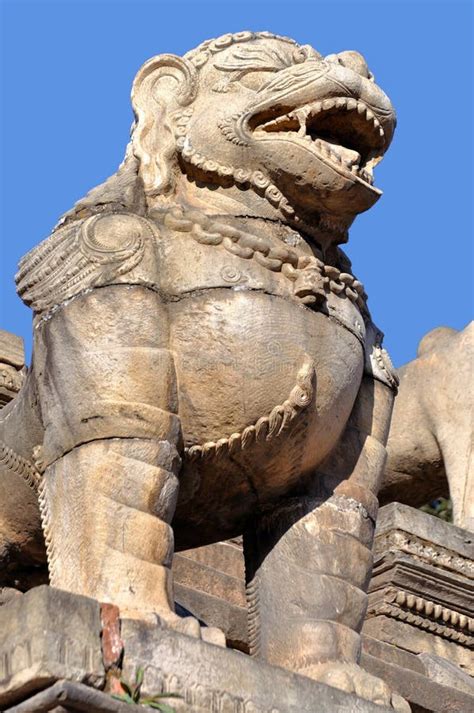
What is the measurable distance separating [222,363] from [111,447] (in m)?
0.52

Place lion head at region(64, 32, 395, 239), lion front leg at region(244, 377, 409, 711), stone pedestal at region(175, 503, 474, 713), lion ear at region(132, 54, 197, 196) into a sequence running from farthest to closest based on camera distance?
stone pedestal at region(175, 503, 474, 713), lion ear at region(132, 54, 197, 196), lion head at region(64, 32, 395, 239), lion front leg at region(244, 377, 409, 711)

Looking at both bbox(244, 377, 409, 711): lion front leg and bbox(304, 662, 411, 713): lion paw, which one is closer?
bbox(304, 662, 411, 713): lion paw


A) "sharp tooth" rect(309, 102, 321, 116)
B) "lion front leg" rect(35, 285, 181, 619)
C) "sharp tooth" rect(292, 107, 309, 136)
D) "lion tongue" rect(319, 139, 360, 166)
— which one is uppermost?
"sharp tooth" rect(309, 102, 321, 116)

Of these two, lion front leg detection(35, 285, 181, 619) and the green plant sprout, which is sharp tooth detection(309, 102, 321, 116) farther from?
the green plant sprout

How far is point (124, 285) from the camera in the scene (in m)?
8.34

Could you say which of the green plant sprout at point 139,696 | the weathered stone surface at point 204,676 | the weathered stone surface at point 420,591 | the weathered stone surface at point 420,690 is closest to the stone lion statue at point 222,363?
the weathered stone surface at point 204,676

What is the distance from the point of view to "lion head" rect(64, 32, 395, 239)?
8.72 meters

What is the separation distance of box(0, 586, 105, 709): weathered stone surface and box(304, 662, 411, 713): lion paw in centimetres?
103

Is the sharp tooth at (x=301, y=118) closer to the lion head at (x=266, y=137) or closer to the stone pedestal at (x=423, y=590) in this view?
the lion head at (x=266, y=137)

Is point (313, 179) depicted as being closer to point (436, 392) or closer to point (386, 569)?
point (386, 569)

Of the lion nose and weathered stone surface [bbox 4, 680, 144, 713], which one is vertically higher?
the lion nose

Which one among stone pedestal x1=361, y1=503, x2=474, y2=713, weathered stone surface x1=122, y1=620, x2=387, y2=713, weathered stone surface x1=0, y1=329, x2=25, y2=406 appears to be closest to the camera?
weathered stone surface x1=122, y1=620, x2=387, y2=713

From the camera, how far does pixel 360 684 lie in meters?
8.09

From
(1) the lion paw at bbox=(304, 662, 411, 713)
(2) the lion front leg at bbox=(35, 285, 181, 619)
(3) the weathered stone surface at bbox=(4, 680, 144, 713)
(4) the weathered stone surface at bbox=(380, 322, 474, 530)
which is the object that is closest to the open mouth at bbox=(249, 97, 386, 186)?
(2) the lion front leg at bbox=(35, 285, 181, 619)
